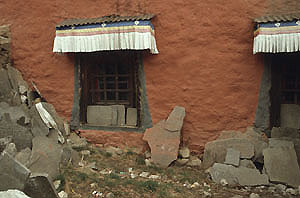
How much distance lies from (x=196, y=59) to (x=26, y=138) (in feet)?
10.5

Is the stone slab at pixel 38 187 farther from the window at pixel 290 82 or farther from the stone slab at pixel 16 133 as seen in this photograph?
the window at pixel 290 82

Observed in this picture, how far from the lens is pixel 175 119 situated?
203 inches

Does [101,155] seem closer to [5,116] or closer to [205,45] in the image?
[5,116]

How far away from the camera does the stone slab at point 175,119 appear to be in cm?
512

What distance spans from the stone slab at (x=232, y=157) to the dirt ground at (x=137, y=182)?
448 mm

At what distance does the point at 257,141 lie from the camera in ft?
16.0

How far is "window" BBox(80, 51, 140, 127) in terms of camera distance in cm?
575

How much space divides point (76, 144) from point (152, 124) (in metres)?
1.58

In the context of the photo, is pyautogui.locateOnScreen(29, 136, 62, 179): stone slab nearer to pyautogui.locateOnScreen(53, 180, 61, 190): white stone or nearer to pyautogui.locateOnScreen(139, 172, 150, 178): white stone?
pyautogui.locateOnScreen(53, 180, 61, 190): white stone

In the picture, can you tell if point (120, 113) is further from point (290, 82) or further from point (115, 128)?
point (290, 82)

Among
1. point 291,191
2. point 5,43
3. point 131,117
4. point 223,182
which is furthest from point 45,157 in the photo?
point 291,191

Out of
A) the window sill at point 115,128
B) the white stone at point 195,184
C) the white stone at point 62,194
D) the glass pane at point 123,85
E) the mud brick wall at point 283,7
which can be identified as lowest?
the white stone at point 195,184

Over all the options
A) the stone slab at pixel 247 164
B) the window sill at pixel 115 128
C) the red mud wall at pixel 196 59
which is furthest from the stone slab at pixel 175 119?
the stone slab at pixel 247 164

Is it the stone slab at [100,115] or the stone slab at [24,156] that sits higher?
the stone slab at [100,115]
